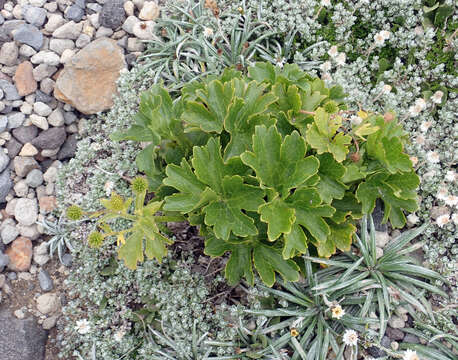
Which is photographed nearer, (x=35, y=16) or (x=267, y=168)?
(x=267, y=168)

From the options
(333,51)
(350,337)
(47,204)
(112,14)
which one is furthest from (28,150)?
(350,337)

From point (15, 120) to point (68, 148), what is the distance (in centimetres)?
55

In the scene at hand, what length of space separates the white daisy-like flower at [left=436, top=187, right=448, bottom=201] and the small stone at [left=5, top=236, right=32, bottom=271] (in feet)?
11.2

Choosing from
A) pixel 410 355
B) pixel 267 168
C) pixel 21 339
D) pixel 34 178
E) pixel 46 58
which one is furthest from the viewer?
pixel 46 58

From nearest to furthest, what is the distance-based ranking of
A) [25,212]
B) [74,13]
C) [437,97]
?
1. [437,97]
2. [25,212]
3. [74,13]

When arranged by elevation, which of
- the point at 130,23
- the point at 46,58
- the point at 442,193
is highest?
the point at 442,193

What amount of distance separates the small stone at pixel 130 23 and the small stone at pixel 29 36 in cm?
85

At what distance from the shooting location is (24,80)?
4062mm

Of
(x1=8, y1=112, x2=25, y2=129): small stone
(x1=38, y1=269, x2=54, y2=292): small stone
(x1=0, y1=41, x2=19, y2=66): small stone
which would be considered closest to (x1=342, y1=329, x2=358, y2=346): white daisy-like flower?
(x1=38, y1=269, x2=54, y2=292): small stone

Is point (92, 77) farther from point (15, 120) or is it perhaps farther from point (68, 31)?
point (15, 120)

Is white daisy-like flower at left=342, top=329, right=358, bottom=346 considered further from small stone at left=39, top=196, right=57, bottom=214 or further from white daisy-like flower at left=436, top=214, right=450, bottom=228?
small stone at left=39, top=196, right=57, bottom=214

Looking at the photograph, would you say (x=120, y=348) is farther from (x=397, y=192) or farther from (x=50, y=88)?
(x=50, y=88)

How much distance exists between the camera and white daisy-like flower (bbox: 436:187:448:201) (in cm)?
289

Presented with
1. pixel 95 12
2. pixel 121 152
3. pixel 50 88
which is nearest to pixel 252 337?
pixel 121 152
